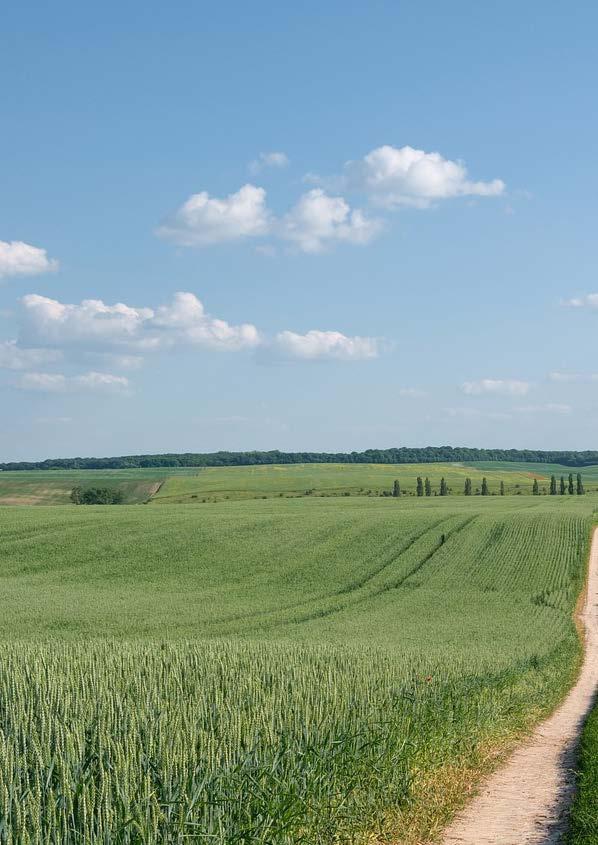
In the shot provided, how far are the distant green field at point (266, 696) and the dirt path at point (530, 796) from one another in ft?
1.21

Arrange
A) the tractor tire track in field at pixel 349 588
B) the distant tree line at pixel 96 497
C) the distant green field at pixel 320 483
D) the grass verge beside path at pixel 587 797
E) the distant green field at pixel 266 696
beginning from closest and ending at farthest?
the distant green field at pixel 266 696
the grass verge beside path at pixel 587 797
the tractor tire track in field at pixel 349 588
the distant green field at pixel 320 483
the distant tree line at pixel 96 497

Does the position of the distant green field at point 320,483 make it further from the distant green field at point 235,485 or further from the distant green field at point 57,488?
the distant green field at point 57,488

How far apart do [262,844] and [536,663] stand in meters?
16.8

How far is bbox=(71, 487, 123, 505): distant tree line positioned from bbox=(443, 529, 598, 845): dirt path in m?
107

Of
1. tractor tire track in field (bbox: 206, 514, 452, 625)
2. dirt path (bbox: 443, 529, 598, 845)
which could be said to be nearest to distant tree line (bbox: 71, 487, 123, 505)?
tractor tire track in field (bbox: 206, 514, 452, 625)

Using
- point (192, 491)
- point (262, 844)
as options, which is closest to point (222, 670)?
point (262, 844)

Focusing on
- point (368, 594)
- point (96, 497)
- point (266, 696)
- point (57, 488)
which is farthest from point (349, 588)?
point (57, 488)

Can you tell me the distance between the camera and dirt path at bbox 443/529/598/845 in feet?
34.3

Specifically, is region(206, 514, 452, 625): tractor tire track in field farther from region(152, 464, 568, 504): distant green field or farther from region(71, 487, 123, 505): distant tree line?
region(71, 487, 123, 505): distant tree line

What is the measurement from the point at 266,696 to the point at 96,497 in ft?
368

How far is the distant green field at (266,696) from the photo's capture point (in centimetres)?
801

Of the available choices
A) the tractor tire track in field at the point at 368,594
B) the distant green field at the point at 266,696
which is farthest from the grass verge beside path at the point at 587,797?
the tractor tire track in field at the point at 368,594

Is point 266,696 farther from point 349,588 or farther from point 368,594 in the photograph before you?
point 349,588

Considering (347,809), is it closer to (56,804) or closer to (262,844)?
(262,844)
